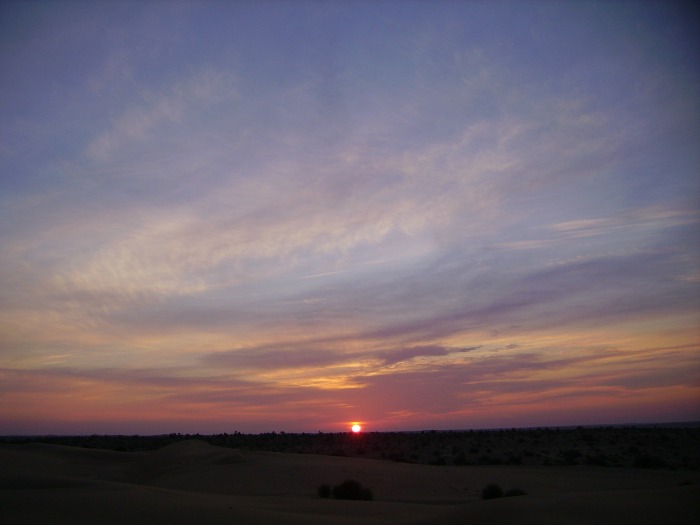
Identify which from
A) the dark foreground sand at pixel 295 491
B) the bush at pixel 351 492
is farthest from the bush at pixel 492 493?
the bush at pixel 351 492

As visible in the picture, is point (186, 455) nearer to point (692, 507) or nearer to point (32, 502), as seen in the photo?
point (32, 502)

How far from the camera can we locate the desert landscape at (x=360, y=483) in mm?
12062

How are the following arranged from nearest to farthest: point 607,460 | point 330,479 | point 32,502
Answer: point 32,502 → point 330,479 → point 607,460

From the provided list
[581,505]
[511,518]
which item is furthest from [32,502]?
[581,505]

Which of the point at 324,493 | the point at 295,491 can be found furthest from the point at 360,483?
the point at 324,493

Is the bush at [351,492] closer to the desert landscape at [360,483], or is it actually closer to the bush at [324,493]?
the bush at [324,493]

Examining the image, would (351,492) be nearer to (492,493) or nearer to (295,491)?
(295,491)

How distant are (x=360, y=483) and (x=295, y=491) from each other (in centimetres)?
291

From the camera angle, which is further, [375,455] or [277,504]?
[375,455]

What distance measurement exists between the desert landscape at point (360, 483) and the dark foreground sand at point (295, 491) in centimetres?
5

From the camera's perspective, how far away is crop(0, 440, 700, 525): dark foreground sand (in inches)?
467

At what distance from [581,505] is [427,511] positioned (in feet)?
15.1

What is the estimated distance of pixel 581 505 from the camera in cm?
1208

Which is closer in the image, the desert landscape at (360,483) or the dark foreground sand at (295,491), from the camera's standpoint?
the dark foreground sand at (295,491)
